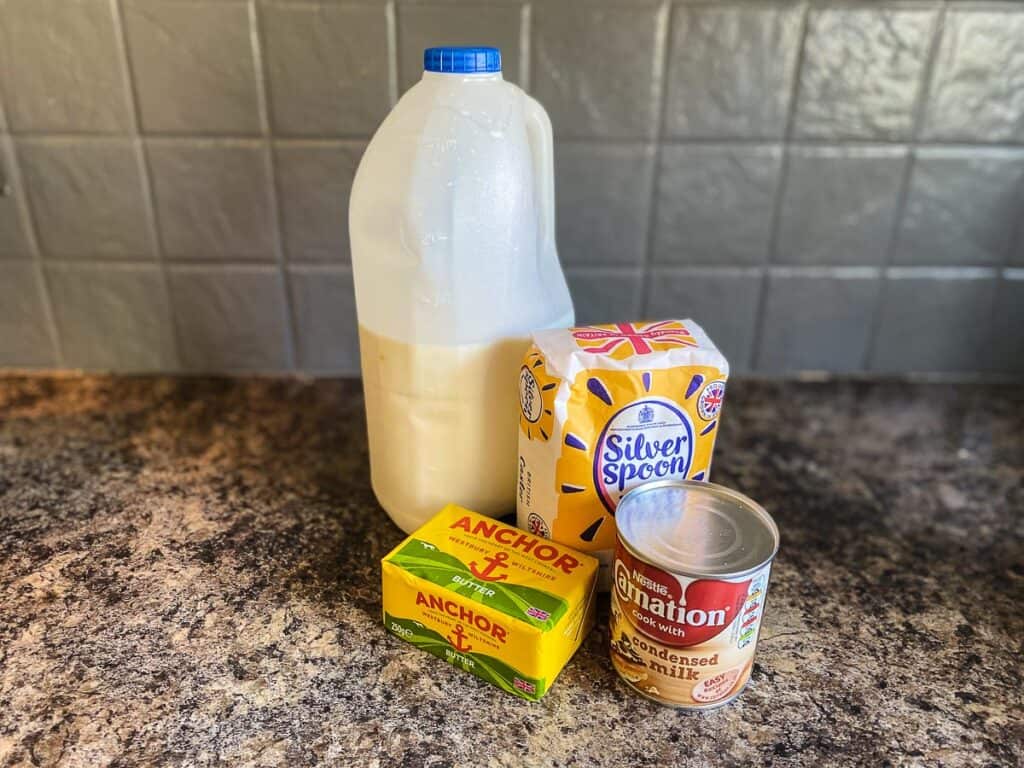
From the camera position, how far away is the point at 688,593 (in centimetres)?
54

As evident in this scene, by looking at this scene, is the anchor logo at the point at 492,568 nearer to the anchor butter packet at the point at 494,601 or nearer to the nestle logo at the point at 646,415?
the anchor butter packet at the point at 494,601

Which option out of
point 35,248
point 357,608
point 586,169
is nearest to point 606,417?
point 357,608

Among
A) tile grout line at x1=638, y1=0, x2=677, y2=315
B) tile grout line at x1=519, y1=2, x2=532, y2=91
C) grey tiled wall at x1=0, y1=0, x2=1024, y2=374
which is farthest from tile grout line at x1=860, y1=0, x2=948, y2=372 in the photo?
tile grout line at x1=519, y1=2, x2=532, y2=91

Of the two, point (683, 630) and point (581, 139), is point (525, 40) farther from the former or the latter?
point (683, 630)

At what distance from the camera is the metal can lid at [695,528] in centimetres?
56

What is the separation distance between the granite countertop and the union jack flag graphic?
22cm

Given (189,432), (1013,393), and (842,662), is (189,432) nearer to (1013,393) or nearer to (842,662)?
(842,662)

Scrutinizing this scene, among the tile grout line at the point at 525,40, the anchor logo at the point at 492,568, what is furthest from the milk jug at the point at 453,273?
the tile grout line at the point at 525,40

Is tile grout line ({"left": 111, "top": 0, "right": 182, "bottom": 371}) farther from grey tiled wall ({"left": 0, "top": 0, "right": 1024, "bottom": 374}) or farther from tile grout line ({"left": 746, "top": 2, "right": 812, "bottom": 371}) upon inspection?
tile grout line ({"left": 746, "top": 2, "right": 812, "bottom": 371})

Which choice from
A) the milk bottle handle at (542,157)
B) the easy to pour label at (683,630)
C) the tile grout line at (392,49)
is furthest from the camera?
the tile grout line at (392,49)

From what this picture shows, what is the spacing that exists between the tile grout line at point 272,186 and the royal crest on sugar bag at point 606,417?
0.44 meters

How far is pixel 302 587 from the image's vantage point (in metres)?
0.69

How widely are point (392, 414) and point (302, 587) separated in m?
0.16

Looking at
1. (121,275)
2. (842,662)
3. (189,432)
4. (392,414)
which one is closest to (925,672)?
(842,662)
